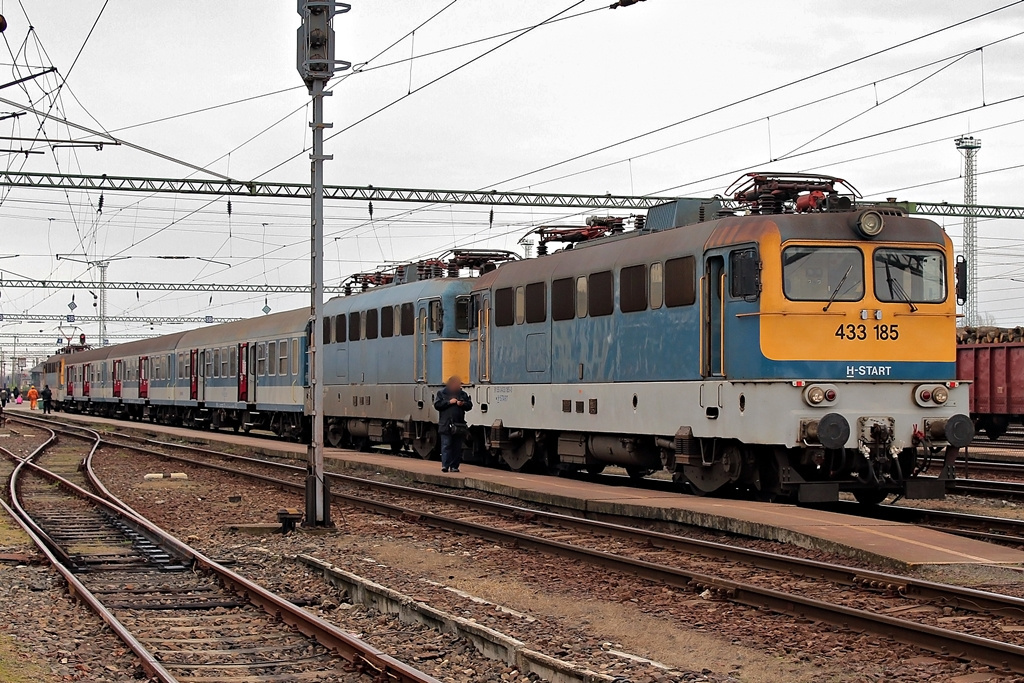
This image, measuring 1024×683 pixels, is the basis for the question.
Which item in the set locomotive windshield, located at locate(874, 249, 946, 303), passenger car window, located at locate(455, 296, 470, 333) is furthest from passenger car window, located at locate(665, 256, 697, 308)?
passenger car window, located at locate(455, 296, 470, 333)

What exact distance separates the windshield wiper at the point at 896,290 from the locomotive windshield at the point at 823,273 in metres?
0.37

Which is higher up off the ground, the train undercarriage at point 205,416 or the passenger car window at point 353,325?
the passenger car window at point 353,325

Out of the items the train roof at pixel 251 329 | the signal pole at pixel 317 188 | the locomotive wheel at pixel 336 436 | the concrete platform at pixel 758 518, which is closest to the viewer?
the concrete platform at pixel 758 518

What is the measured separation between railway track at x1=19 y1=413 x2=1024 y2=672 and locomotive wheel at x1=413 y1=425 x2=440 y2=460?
26.7 feet

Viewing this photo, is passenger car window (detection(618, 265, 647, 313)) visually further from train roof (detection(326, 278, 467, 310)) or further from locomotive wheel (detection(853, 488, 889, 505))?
train roof (detection(326, 278, 467, 310))

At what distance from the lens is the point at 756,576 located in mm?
11578

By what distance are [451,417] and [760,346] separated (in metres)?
7.58

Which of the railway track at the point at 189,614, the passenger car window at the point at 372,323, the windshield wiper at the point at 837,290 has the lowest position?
the railway track at the point at 189,614

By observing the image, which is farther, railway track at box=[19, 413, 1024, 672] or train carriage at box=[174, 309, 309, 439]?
train carriage at box=[174, 309, 309, 439]

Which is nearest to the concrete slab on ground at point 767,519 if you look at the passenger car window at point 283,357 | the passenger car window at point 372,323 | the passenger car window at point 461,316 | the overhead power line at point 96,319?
the passenger car window at point 461,316

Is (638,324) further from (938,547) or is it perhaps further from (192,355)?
(192,355)

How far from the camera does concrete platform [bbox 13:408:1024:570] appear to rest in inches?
459

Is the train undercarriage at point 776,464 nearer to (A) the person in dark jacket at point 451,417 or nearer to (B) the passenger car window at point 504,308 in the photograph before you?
(A) the person in dark jacket at point 451,417

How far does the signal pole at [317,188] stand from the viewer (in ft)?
49.2
